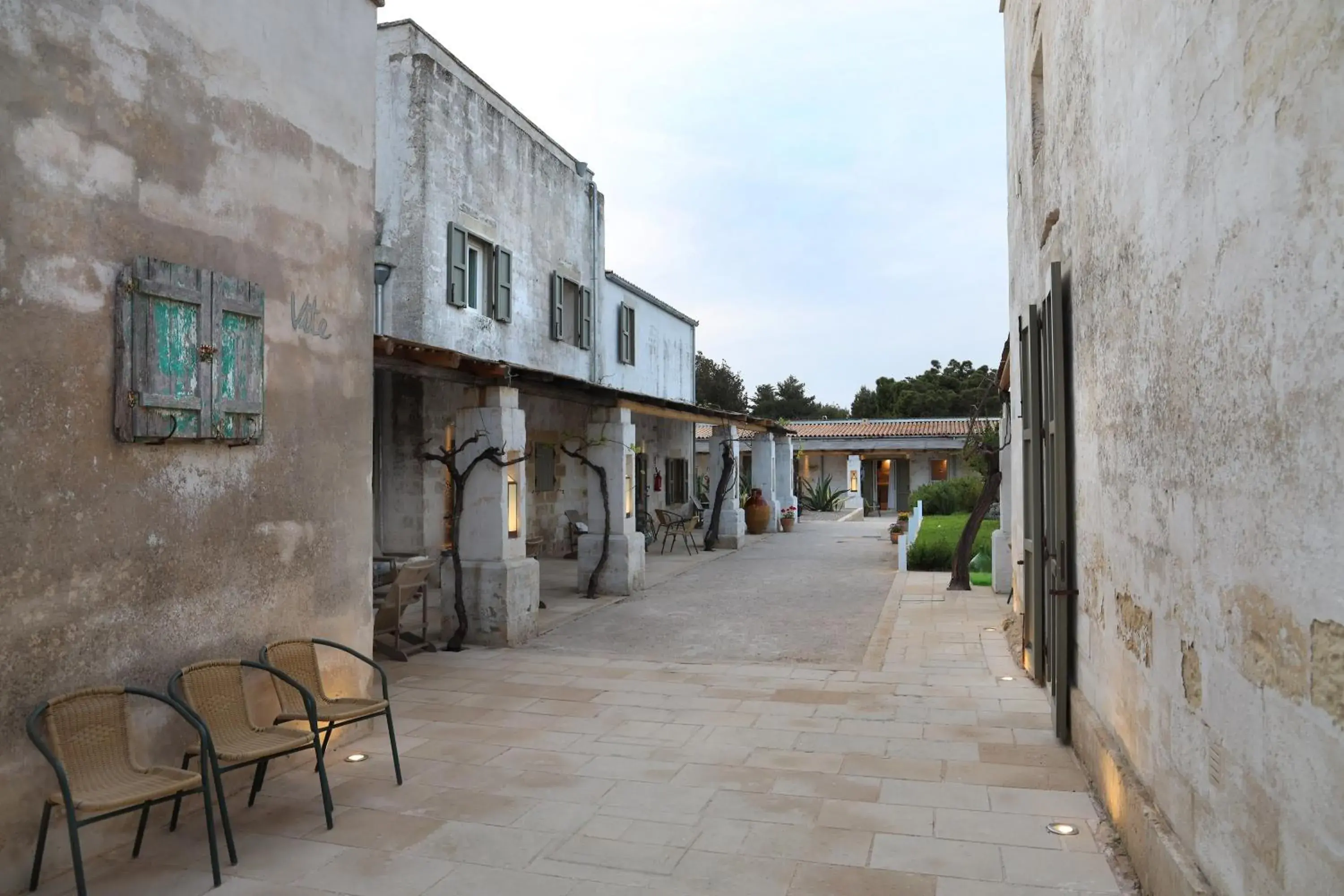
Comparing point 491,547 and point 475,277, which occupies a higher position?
point 475,277

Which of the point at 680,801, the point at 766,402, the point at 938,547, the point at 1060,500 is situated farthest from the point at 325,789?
the point at 766,402

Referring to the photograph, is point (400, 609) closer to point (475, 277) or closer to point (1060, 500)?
point (1060, 500)

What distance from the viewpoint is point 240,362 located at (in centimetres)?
453

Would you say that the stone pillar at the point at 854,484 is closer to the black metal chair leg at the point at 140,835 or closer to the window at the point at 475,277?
the window at the point at 475,277

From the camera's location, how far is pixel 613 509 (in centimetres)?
1131

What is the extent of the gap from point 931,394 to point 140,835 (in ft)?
131

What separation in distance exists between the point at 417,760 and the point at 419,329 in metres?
7.09

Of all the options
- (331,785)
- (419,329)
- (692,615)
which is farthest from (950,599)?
(331,785)

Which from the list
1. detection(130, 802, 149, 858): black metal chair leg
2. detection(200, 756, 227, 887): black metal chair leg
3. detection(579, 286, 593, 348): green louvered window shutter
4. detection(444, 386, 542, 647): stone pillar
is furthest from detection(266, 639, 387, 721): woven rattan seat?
detection(579, 286, 593, 348): green louvered window shutter

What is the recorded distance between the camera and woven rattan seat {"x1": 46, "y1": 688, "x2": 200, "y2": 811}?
3410 mm

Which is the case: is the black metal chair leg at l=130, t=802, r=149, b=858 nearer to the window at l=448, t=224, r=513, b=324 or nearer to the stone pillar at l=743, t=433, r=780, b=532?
the window at l=448, t=224, r=513, b=324

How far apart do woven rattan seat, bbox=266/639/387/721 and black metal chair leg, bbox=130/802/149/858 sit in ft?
2.37

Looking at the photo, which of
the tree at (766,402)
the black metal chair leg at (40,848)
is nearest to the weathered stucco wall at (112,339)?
the black metal chair leg at (40,848)

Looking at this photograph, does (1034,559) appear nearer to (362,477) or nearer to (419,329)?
(362,477)
